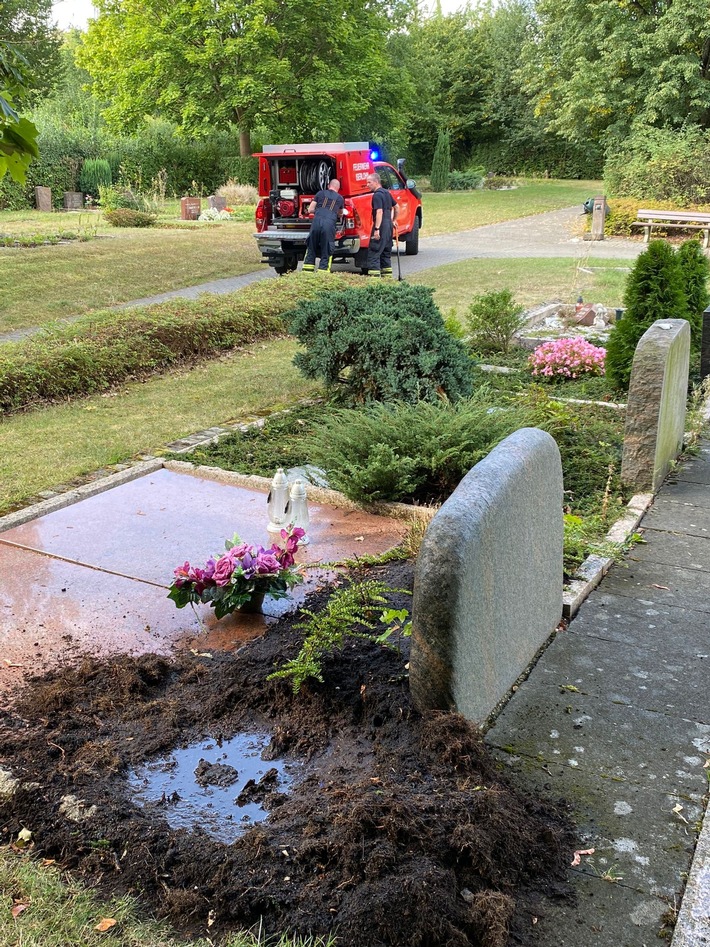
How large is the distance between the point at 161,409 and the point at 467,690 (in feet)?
18.2

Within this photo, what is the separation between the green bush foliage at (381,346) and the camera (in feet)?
24.0

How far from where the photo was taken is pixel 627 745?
10.9 feet

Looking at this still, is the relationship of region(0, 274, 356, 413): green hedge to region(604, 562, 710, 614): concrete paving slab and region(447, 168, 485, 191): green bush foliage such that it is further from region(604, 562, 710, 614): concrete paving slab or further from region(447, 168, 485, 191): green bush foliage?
region(447, 168, 485, 191): green bush foliage

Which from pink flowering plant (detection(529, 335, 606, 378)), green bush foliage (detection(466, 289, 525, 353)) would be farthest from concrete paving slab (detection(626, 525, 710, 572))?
green bush foliage (detection(466, 289, 525, 353))

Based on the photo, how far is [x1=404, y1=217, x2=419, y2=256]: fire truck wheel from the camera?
20.6 metres

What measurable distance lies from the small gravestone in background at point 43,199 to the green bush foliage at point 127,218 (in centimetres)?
597

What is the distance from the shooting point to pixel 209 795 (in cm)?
305

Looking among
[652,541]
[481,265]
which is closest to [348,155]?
[481,265]

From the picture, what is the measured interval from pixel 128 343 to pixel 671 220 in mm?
19042

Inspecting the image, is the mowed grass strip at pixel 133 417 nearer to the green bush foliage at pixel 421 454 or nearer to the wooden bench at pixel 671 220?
the green bush foliage at pixel 421 454

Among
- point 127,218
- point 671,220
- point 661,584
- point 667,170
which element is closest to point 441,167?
point 667,170

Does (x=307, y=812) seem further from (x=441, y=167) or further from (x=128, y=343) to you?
(x=441, y=167)

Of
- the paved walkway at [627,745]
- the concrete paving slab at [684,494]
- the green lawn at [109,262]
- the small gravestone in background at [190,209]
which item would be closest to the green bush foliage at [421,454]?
the concrete paving slab at [684,494]

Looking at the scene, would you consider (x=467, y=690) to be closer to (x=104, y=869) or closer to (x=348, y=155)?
(x=104, y=869)
